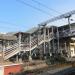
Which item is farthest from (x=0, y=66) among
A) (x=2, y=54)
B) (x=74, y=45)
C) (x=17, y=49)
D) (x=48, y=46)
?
(x=74, y=45)

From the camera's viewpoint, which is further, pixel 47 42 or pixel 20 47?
pixel 47 42

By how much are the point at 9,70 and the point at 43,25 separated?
607 inches

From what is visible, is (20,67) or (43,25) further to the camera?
(43,25)

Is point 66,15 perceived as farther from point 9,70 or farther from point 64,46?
point 9,70

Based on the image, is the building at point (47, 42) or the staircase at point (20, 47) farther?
the building at point (47, 42)

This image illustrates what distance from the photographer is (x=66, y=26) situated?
34.7 metres

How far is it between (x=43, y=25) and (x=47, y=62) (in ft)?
31.5

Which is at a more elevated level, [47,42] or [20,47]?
[47,42]

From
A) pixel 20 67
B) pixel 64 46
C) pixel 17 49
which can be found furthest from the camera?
pixel 64 46

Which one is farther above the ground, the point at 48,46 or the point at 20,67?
the point at 48,46

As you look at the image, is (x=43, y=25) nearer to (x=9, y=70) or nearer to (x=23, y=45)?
(x=23, y=45)

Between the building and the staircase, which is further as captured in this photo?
the building

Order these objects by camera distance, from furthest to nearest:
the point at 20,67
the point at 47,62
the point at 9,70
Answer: the point at 47,62 < the point at 20,67 < the point at 9,70

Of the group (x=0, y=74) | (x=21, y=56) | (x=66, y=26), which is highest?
(x=66, y=26)
